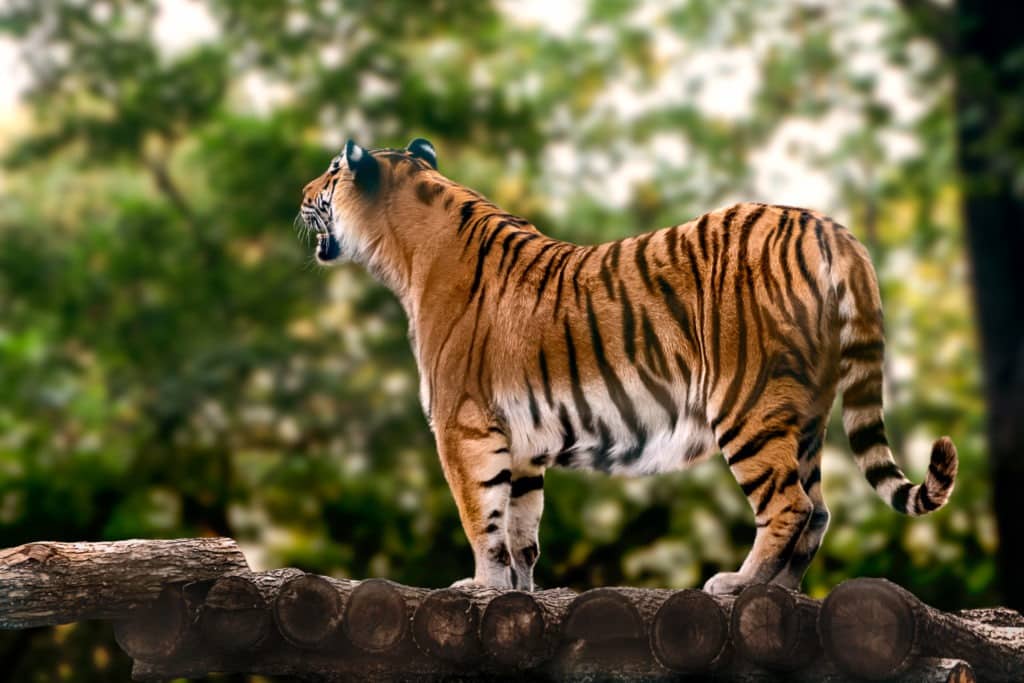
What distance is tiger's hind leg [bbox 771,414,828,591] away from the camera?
16.5 ft

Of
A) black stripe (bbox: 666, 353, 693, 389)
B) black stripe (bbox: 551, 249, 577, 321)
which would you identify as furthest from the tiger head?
black stripe (bbox: 666, 353, 693, 389)

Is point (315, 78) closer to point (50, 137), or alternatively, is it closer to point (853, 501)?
point (50, 137)

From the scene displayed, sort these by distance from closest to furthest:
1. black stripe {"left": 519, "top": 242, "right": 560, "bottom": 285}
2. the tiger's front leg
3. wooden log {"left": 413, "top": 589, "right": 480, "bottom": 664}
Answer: wooden log {"left": 413, "top": 589, "right": 480, "bottom": 664}
the tiger's front leg
black stripe {"left": 519, "top": 242, "right": 560, "bottom": 285}

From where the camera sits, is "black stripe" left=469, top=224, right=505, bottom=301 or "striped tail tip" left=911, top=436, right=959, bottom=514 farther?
"black stripe" left=469, top=224, right=505, bottom=301

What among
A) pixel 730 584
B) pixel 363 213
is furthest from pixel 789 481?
pixel 363 213

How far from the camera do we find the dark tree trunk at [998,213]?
36.1ft

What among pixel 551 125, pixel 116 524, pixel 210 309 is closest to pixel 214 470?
pixel 116 524

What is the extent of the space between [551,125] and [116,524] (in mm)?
6132

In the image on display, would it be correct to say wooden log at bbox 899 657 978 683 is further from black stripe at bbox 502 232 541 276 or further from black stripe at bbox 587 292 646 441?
black stripe at bbox 502 232 541 276

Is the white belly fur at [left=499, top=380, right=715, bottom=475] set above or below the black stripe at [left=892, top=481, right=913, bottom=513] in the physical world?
above

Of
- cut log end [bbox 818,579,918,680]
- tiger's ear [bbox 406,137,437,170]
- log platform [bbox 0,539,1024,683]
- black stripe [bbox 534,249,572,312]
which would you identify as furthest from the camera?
tiger's ear [bbox 406,137,437,170]

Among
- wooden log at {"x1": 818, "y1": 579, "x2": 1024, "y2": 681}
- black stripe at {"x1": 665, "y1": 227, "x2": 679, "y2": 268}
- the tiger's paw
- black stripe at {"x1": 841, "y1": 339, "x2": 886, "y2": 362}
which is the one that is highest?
black stripe at {"x1": 665, "y1": 227, "x2": 679, "y2": 268}

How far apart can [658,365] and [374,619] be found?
1.39 metres

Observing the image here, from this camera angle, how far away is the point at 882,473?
199 inches
